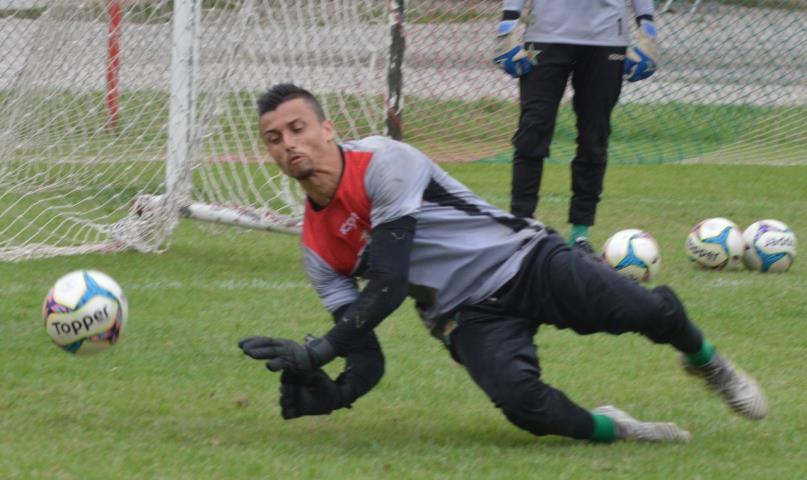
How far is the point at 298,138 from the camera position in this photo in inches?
168

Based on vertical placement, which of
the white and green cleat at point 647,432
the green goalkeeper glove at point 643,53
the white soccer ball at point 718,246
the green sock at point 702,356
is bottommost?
the white soccer ball at point 718,246

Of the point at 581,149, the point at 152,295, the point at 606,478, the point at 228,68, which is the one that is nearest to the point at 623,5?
the point at 581,149

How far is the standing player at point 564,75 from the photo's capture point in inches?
289

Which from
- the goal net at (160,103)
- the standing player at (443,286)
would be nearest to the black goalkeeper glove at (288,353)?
the standing player at (443,286)

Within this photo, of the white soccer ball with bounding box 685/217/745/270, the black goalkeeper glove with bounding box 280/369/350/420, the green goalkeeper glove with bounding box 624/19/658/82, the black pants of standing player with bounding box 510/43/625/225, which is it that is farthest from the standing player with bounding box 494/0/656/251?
the black goalkeeper glove with bounding box 280/369/350/420

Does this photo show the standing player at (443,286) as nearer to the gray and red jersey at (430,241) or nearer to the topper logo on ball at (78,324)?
the gray and red jersey at (430,241)

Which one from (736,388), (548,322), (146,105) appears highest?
(146,105)

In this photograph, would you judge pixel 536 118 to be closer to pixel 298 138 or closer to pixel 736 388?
pixel 736 388

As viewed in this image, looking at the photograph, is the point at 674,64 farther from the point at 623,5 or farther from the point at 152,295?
the point at 152,295

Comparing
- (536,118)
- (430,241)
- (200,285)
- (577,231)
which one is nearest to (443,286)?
(430,241)

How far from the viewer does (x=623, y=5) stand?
7562 mm

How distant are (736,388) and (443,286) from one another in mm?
1040

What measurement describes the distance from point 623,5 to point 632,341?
2.37 m

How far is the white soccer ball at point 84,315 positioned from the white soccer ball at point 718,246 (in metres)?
3.80
